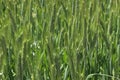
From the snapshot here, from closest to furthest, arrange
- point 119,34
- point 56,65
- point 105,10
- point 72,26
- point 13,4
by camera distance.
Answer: point 56,65
point 72,26
point 119,34
point 13,4
point 105,10

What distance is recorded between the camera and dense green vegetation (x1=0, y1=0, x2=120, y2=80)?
0.74 m

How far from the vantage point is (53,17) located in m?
0.97

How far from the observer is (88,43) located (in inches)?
36.4

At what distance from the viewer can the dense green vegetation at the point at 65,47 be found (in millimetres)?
740

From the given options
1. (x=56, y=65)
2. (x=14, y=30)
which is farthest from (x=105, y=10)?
(x=56, y=65)

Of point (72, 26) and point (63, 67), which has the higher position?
point (72, 26)

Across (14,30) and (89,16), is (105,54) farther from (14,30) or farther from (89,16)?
(14,30)

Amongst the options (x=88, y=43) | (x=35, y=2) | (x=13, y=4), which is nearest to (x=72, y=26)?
(x=88, y=43)

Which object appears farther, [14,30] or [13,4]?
[13,4]

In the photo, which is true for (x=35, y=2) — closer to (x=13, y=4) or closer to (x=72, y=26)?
(x=13, y=4)

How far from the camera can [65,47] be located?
2.67 feet

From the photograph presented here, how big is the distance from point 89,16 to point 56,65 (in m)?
0.32

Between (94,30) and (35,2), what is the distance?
0.48 metres

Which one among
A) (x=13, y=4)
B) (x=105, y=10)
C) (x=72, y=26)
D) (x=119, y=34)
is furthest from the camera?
(x=105, y=10)
